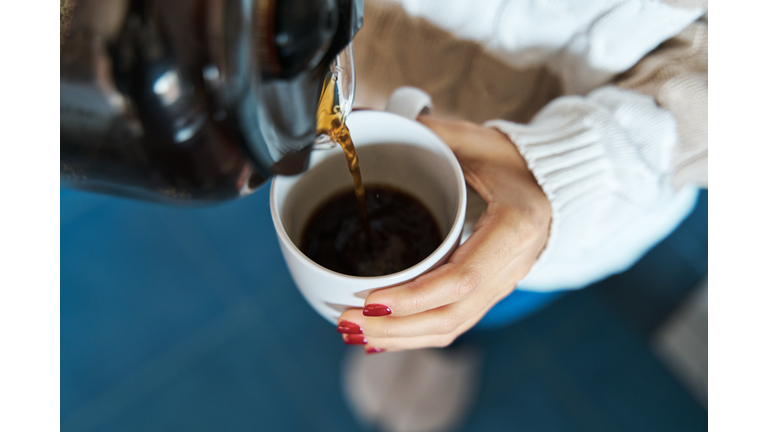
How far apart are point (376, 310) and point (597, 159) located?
0.32 m

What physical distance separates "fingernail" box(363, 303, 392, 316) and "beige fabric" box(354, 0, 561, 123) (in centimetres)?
40

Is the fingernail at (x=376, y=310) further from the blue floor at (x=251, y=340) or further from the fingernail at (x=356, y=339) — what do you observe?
the blue floor at (x=251, y=340)

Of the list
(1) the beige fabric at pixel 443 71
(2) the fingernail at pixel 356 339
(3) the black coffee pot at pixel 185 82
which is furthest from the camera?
(1) the beige fabric at pixel 443 71

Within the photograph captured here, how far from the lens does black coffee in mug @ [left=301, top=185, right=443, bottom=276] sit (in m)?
0.54

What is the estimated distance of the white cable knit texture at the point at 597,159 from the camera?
542mm

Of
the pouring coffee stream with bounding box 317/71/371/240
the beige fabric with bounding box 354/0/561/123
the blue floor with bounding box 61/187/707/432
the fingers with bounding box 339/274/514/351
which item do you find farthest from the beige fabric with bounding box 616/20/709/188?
the blue floor with bounding box 61/187/707/432

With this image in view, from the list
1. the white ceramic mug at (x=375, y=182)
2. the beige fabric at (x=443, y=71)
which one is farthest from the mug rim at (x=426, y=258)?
the beige fabric at (x=443, y=71)

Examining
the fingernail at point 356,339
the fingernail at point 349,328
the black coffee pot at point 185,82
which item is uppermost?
→ the black coffee pot at point 185,82

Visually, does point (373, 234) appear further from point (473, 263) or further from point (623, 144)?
point (623, 144)

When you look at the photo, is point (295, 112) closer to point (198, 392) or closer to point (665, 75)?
point (665, 75)

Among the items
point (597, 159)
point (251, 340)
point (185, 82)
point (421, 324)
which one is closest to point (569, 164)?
point (597, 159)

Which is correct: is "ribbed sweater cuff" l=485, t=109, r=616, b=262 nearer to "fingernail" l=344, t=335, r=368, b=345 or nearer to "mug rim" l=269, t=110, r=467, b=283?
"mug rim" l=269, t=110, r=467, b=283

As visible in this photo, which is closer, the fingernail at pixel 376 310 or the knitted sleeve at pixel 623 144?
the fingernail at pixel 376 310

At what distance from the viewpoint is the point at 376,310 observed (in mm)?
415
